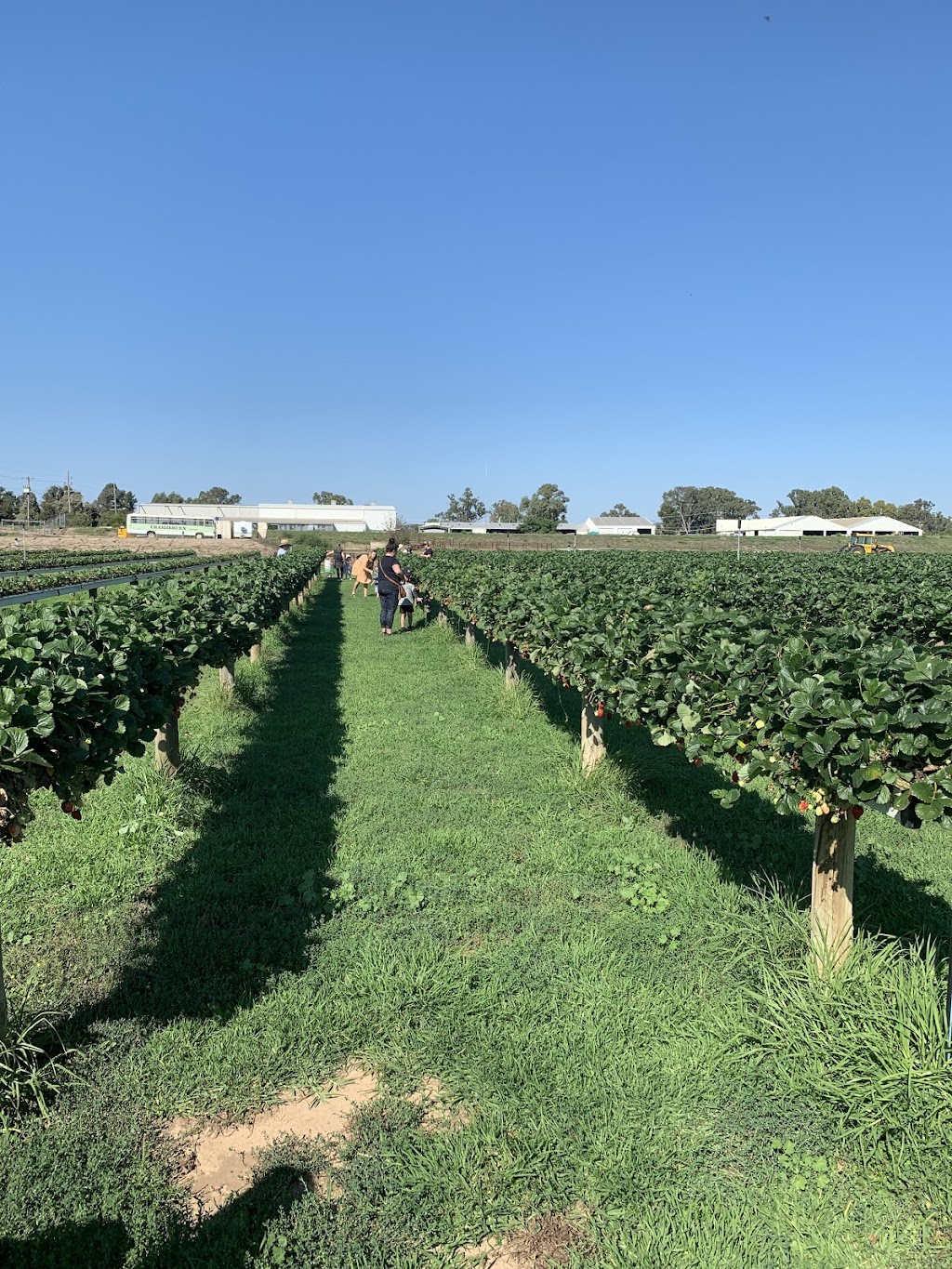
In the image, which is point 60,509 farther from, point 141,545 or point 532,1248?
point 532,1248

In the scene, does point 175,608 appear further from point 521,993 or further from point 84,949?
point 521,993

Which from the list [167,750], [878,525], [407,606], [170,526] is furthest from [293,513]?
[167,750]

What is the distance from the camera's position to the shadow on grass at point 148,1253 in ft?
7.19

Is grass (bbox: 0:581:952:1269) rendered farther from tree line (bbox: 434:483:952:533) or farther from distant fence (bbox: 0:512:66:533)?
tree line (bbox: 434:483:952:533)

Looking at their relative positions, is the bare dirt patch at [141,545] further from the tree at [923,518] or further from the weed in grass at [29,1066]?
the tree at [923,518]

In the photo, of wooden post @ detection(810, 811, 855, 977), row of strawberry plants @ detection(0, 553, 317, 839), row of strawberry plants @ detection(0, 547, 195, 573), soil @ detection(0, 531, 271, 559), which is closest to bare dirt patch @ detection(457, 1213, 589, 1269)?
wooden post @ detection(810, 811, 855, 977)

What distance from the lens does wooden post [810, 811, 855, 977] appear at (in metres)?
3.27

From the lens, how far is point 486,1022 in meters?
3.34

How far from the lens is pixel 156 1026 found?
324 cm

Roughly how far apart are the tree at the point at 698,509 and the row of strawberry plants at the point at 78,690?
443 ft

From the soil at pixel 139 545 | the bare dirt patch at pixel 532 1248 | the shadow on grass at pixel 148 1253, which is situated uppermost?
the soil at pixel 139 545

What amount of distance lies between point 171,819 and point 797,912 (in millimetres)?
4227

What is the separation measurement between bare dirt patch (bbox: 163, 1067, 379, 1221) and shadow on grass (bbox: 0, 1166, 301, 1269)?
102 millimetres

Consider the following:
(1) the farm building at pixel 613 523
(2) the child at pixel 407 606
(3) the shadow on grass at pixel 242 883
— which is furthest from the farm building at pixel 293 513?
(3) the shadow on grass at pixel 242 883
